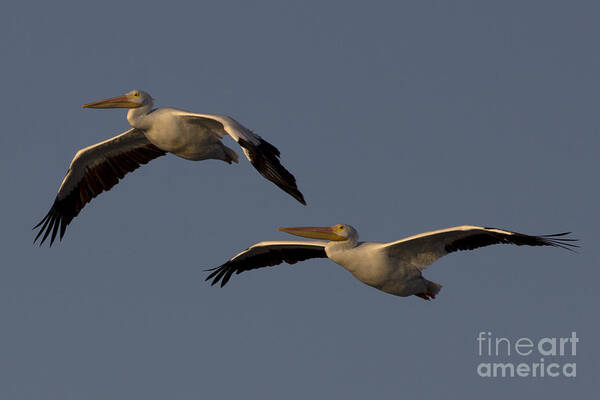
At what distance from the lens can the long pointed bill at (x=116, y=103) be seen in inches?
712

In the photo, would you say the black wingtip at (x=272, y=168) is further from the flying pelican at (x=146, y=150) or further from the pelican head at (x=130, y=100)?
the pelican head at (x=130, y=100)

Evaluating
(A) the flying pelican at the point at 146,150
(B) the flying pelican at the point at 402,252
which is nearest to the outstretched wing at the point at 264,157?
(A) the flying pelican at the point at 146,150

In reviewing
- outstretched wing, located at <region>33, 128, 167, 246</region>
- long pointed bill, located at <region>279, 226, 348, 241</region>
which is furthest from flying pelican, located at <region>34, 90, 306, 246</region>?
long pointed bill, located at <region>279, 226, 348, 241</region>

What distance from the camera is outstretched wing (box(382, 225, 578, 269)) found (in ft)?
51.4

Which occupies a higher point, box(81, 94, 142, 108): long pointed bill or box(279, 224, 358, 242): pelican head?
box(81, 94, 142, 108): long pointed bill

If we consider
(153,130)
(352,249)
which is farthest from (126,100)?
(352,249)

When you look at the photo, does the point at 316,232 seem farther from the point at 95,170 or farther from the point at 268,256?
the point at 95,170

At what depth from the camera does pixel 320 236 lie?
17.3m

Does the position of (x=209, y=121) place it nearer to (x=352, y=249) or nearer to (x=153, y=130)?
(x=153, y=130)

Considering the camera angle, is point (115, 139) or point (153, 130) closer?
point (153, 130)

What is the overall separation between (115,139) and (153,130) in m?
1.96

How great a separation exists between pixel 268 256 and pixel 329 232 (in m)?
2.25

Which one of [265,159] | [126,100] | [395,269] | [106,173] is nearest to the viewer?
[265,159]

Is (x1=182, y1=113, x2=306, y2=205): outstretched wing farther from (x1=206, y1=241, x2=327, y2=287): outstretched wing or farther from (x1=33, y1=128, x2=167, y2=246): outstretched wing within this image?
(x1=33, y1=128, x2=167, y2=246): outstretched wing
